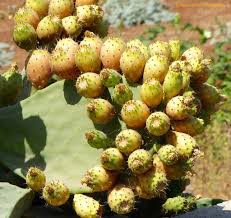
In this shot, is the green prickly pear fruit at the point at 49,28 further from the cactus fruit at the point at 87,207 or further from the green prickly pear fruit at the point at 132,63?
the cactus fruit at the point at 87,207

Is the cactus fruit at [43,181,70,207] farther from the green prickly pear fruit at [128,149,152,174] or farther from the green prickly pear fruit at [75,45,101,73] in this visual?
the green prickly pear fruit at [75,45,101,73]

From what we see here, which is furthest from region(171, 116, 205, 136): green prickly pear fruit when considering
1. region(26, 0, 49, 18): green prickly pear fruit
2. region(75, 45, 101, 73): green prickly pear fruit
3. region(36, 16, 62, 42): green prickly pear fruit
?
region(26, 0, 49, 18): green prickly pear fruit

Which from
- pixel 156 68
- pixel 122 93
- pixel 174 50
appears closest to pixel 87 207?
pixel 122 93

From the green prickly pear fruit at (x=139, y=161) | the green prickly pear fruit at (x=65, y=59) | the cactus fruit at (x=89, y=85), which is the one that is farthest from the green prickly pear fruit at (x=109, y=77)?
the green prickly pear fruit at (x=139, y=161)

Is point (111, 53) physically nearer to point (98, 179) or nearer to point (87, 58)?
point (87, 58)

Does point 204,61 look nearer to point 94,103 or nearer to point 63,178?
point 94,103

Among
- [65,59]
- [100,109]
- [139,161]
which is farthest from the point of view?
[65,59]
